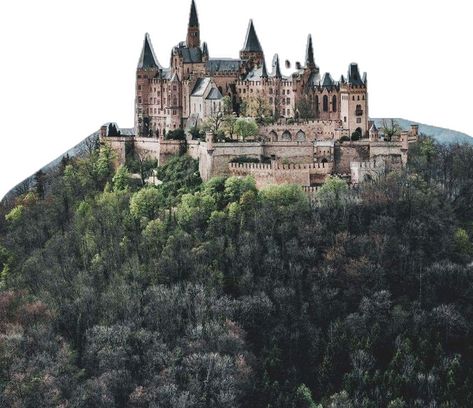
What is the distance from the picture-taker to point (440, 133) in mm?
110062

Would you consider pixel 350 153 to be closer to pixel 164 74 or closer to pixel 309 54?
pixel 309 54

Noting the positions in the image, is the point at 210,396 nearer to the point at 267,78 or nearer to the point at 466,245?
the point at 466,245

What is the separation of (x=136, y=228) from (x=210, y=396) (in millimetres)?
21598

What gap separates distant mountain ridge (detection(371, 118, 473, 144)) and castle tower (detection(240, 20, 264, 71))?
35.6ft

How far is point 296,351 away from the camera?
76312 millimetres

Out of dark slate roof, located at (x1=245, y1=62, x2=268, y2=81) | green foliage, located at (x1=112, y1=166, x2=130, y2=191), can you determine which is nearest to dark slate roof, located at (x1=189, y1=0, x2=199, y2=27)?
dark slate roof, located at (x1=245, y1=62, x2=268, y2=81)

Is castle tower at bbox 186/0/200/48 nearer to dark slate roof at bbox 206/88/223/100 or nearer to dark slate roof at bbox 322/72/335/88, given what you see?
dark slate roof at bbox 206/88/223/100

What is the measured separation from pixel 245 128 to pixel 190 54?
33.4ft

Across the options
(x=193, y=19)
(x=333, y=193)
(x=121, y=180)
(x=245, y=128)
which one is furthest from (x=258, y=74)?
(x=333, y=193)

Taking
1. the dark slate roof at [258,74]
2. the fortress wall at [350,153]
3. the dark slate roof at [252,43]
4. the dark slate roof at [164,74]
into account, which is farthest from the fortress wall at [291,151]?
the dark slate roof at [164,74]

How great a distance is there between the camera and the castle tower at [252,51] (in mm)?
101812

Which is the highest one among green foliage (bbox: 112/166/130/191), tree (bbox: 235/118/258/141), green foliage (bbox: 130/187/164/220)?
tree (bbox: 235/118/258/141)

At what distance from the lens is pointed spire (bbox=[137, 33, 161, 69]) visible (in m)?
102

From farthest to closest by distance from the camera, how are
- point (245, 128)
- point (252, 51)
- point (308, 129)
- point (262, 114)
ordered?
point (252, 51), point (262, 114), point (308, 129), point (245, 128)
